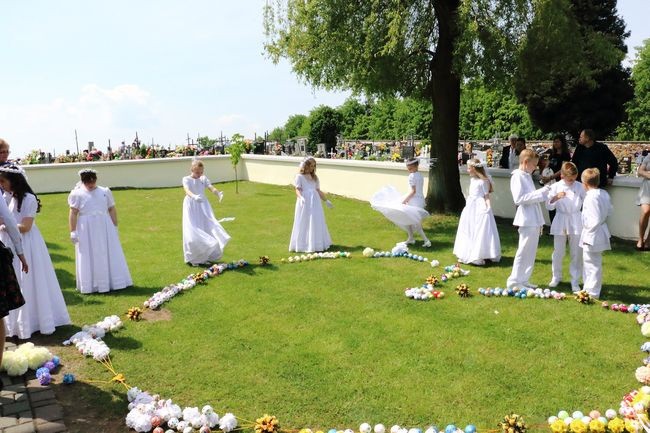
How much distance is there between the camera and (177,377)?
5805mm

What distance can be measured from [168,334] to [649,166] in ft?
32.2

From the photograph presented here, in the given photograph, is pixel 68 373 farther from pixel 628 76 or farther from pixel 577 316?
pixel 628 76

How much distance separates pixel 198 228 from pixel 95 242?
229 cm

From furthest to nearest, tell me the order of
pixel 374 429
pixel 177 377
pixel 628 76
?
pixel 628 76 → pixel 177 377 → pixel 374 429

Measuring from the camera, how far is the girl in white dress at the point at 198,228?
34.1ft

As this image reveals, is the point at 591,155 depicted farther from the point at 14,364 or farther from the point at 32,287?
the point at 14,364

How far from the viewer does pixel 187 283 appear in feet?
29.8

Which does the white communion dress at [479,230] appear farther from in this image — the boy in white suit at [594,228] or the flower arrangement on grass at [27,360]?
the flower arrangement on grass at [27,360]

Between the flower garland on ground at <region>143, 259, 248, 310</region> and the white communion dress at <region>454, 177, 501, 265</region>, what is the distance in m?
4.35

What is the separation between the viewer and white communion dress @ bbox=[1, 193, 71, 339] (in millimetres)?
6840

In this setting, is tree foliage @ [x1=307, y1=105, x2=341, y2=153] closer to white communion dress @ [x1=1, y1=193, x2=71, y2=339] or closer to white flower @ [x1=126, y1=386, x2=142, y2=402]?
white communion dress @ [x1=1, y1=193, x2=71, y2=339]

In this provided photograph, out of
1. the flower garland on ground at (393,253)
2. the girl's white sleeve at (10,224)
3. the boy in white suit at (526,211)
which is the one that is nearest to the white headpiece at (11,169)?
the girl's white sleeve at (10,224)

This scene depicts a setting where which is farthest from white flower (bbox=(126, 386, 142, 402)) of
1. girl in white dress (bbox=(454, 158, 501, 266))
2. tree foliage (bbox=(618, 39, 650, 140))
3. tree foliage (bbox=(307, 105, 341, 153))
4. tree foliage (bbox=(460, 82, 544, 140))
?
tree foliage (bbox=(618, 39, 650, 140))

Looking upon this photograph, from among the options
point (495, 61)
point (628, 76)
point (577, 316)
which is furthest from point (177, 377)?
point (628, 76)
